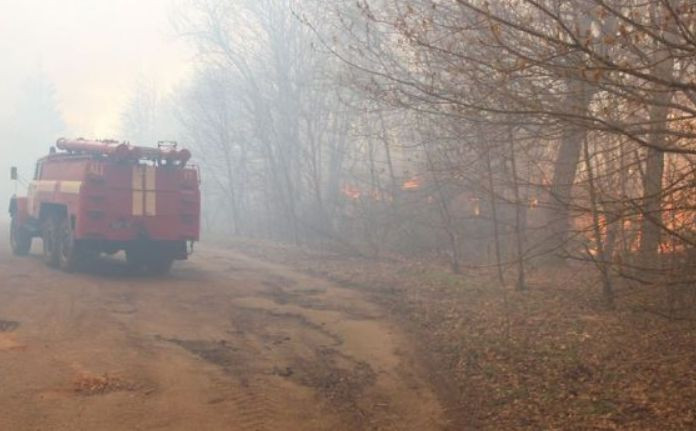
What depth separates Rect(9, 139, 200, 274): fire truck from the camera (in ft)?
45.4

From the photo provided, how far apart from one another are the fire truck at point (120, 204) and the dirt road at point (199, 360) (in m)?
1.10

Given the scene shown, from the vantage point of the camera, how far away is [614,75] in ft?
21.8

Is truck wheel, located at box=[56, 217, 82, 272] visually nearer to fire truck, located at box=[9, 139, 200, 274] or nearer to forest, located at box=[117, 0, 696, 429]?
fire truck, located at box=[9, 139, 200, 274]

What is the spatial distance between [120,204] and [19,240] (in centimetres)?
528

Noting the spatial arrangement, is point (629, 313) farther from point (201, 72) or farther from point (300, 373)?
point (201, 72)

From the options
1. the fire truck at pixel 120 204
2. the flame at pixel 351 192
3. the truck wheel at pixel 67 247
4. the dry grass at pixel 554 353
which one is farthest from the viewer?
the flame at pixel 351 192

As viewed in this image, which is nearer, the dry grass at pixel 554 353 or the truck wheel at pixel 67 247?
the dry grass at pixel 554 353

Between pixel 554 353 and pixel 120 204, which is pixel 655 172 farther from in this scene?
pixel 120 204

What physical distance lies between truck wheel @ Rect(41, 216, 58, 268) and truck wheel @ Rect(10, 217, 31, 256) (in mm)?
1893

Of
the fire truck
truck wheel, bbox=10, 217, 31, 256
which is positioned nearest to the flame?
the fire truck

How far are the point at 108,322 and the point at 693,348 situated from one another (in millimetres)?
7414

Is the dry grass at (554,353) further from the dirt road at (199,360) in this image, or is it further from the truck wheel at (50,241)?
the truck wheel at (50,241)

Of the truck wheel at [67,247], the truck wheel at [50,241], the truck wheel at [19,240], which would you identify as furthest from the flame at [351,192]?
the truck wheel at [67,247]

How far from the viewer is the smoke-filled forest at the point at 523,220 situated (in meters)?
6.27
